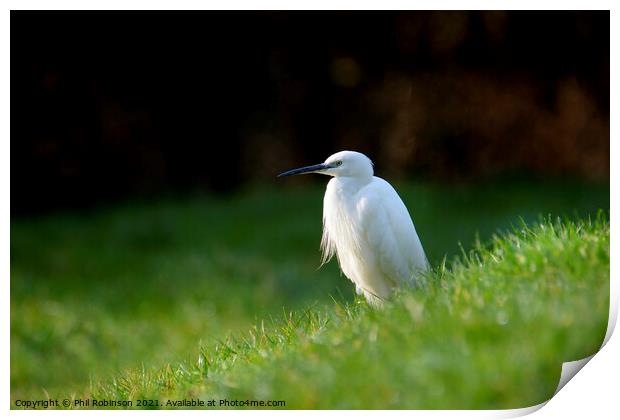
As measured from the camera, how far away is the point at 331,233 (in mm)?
3598

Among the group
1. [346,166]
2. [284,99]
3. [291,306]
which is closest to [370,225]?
[346,166]

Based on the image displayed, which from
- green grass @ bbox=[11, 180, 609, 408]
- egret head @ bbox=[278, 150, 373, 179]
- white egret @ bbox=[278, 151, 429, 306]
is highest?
egret head @ bbox=[278, 150, 373, 179]

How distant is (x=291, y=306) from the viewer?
580 cm

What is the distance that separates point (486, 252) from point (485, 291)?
0.45 m

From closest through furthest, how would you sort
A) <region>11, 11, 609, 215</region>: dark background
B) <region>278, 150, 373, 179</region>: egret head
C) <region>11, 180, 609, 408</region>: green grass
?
<region>11, 180, 609, 408</region>: green grass → <region>278, 150, 373, 179</region>: egret head → <region>11, 11, 609, 215</region>: dark background

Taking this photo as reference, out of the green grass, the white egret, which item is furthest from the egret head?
the green grass

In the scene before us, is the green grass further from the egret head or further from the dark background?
the egret head

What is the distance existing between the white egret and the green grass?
18 centimetres

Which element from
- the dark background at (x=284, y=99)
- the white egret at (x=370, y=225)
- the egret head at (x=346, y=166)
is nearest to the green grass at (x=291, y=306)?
the white egret at (x=370, y=225)

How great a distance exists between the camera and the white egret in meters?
3.31

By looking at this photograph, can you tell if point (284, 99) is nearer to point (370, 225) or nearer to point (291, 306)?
point (291, 306)

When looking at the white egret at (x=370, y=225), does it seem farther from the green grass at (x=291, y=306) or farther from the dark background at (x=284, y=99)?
the dark background at (x=284, y=99)

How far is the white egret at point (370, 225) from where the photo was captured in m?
3.31

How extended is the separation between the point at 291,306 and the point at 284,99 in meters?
2.22
